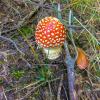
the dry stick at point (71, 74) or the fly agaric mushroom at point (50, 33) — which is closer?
the dry stick at point (71, 74)

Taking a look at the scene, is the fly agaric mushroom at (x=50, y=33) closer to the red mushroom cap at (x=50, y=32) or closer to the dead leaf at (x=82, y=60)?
the red mushroom cap at (x=50, y=32)

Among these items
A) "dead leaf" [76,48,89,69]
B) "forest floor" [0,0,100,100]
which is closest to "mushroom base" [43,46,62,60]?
"forest floor" [0,0,100,100]

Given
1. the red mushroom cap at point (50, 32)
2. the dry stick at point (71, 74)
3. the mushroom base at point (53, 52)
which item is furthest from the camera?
the mushroom base at point (53, 52)

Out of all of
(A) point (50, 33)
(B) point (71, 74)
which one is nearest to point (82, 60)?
(B) point (71, 74)

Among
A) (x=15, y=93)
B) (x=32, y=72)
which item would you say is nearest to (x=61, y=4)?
(x=32, y=72)

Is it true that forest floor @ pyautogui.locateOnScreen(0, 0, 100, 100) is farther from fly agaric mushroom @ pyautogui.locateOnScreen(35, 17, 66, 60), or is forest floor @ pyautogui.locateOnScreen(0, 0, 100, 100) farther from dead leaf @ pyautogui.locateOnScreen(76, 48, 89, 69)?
fly agaric mushroom @ pyautogui.locateOnScreen(35, 17, 66, 60)

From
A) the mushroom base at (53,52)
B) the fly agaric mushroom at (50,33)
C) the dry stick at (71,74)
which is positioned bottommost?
the dry stick at (71,74)

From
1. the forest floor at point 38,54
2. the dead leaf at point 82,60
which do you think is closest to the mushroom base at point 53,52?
the forest floor at point 38,54

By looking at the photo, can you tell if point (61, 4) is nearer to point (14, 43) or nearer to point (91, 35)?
point (91, 35)
